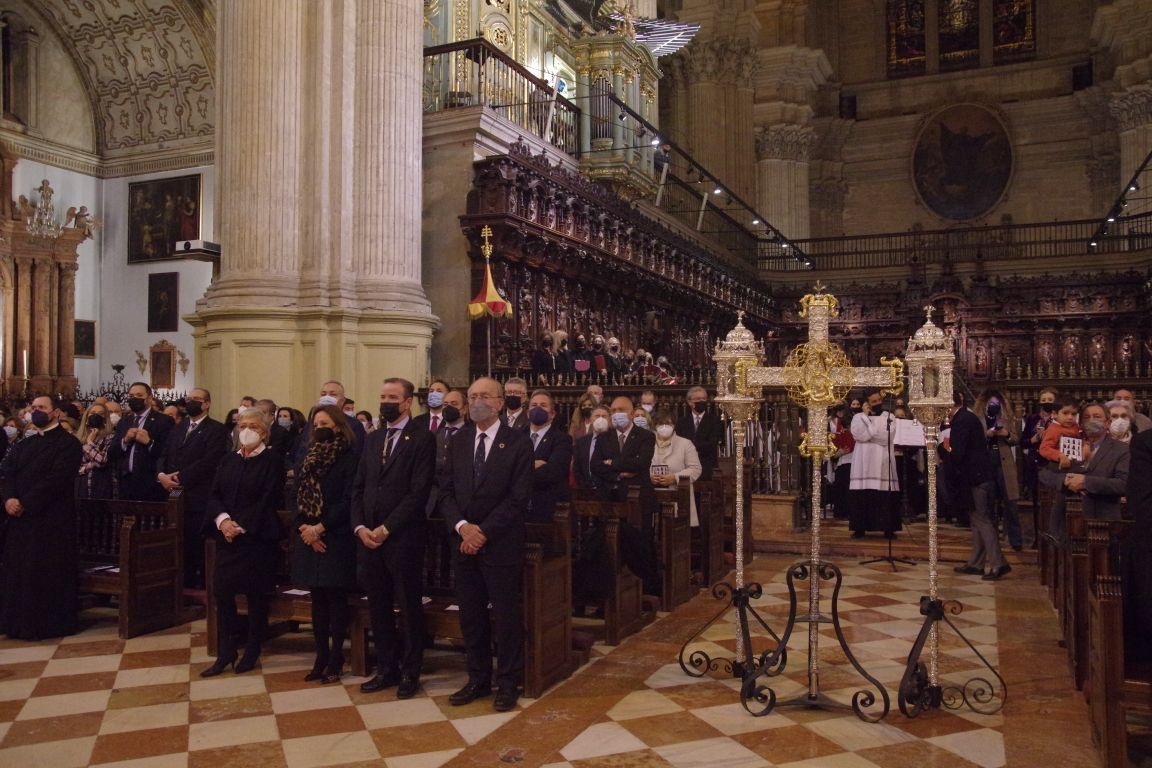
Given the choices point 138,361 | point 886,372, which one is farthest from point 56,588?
point 138,361

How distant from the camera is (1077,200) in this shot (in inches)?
1323

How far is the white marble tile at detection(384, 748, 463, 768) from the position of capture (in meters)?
4.21

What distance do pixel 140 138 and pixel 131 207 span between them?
4.47 feet

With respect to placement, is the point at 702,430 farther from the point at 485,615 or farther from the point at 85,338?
the point at 85,338

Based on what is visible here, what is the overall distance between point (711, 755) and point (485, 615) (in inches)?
57.7

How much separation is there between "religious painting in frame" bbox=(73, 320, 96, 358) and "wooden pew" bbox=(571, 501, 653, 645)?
15.7 meters

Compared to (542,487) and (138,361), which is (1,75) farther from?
(542,487)

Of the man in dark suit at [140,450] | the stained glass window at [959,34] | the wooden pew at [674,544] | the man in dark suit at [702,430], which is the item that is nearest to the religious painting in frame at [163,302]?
the man in dark suit at [140,450]

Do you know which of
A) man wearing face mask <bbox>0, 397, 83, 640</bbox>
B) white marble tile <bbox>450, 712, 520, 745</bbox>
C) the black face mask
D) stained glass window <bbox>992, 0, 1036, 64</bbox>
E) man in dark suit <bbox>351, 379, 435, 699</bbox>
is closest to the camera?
white marble tile <bbox>450, 712, 520, 745</bbox>

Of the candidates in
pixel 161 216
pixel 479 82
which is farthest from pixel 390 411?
pixel 161 216

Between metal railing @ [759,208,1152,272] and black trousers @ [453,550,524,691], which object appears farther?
metal railing @ [759,208,1152,272]

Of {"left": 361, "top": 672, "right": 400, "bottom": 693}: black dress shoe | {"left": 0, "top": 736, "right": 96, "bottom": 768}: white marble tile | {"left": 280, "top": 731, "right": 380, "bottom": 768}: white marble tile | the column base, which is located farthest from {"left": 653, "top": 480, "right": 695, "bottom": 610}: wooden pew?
the column base

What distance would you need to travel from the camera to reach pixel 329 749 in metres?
4.42

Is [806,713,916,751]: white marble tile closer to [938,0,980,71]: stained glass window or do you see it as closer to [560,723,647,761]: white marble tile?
[560,723,647,761]: white marble tile
